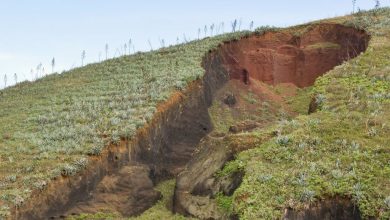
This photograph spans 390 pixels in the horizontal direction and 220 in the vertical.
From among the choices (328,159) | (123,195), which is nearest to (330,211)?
(328,159)

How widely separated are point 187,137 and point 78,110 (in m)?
5.44

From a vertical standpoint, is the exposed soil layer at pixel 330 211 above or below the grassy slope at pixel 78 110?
below

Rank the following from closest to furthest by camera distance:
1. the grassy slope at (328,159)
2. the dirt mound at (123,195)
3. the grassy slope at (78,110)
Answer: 1. the grassy slope at (328,159)
2. the dirt mound at (123,195)
3. the grassy slope at (78,110)

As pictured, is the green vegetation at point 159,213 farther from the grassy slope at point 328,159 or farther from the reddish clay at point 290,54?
the reddish clay at point 290,54

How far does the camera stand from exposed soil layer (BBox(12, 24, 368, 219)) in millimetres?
18062

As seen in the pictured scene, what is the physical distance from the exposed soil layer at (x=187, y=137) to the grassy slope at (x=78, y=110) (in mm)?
487

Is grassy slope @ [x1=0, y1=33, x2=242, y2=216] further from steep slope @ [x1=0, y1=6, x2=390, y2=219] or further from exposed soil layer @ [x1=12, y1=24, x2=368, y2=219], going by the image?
exposed soil layer @ [x1=12, y1=24, x2=368, y2=219]

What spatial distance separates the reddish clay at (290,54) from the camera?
105 ft

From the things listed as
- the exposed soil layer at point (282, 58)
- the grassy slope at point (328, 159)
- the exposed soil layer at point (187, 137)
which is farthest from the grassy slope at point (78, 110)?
the grassy slope at point (328, 159)

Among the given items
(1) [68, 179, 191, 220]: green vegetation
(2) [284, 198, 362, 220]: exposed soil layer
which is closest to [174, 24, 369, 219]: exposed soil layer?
(1) [68, 179, 191, 220]: green vegetation

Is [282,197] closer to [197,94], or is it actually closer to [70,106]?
[197,94]

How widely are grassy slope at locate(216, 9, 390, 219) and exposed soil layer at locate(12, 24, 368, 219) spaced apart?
4.99ft

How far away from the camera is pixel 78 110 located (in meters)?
25.6

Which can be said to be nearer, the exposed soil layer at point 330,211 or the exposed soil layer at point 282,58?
the exposed soil layer at point 330,211
